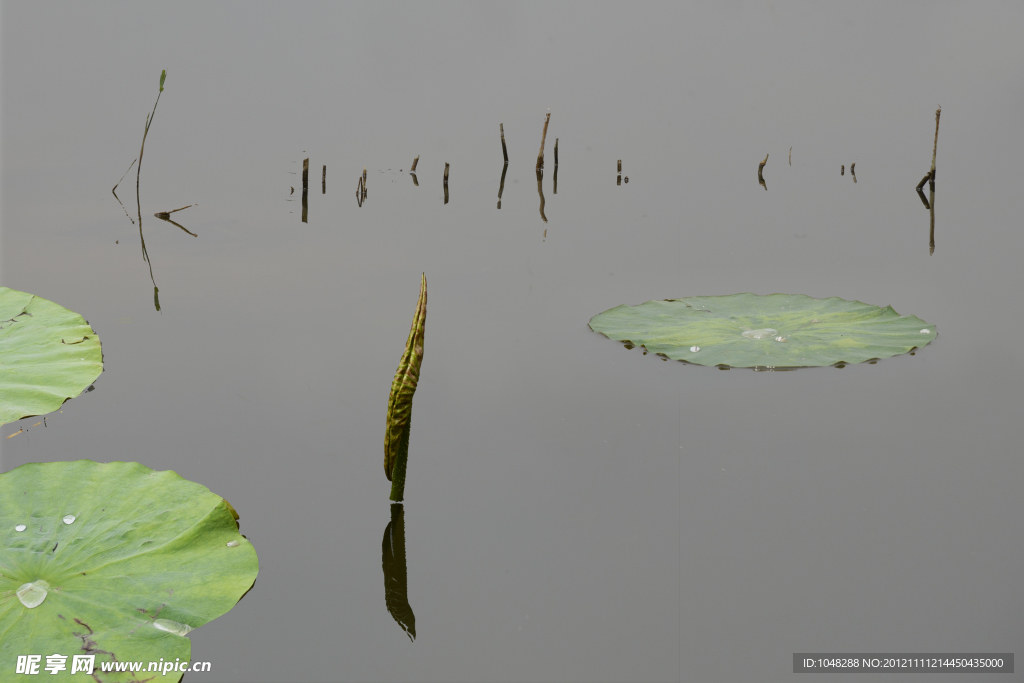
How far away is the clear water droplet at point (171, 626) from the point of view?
72.2 inches

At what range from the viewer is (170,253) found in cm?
552

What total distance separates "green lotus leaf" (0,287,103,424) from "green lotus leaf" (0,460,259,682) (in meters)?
0.62

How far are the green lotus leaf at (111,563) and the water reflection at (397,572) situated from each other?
1.13ft

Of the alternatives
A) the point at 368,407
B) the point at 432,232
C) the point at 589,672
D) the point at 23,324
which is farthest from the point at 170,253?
the point at 589,672

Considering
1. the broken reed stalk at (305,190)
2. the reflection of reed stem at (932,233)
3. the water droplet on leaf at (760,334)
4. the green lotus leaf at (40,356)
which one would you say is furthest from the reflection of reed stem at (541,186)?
the green lotus leaf at (40,356)

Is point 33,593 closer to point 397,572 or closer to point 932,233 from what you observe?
point 397,572

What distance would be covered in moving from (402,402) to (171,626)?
2.53ft

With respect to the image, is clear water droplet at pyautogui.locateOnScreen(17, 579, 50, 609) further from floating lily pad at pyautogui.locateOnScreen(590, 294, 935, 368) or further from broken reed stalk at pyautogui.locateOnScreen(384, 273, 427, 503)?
floating lily pad at pyautogui.locateOnScreen(590, 294, 935, 368)

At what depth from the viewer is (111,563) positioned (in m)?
1.98

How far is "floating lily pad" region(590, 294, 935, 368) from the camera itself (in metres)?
3.41

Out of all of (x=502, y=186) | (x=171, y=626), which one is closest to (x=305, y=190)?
(x=502, y=186)

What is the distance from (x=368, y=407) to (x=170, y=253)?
9.97 feet

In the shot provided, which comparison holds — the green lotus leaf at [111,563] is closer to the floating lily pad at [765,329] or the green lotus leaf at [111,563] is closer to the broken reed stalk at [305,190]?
the floating lily pad at [765,329]

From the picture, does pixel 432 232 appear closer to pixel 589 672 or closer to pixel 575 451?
pixel 575 451
